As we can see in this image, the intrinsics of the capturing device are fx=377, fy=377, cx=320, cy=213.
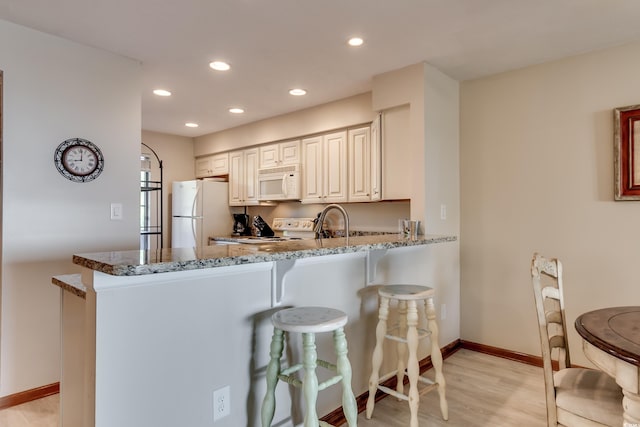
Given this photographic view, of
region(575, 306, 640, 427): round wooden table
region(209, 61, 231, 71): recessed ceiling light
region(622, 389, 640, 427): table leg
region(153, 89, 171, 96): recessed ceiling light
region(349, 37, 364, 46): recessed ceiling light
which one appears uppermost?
region(153, 89, 171, 96): recessed ceiling light

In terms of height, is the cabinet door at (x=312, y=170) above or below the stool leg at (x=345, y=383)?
above

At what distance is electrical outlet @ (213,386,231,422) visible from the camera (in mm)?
1583

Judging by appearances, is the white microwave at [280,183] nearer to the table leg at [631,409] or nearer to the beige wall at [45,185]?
the beige wall at [45,185]

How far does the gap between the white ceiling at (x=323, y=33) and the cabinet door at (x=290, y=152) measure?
40.9 inches

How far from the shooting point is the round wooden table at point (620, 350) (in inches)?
44.8

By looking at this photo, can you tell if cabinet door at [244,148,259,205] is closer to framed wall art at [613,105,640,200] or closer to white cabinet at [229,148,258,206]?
white cabinet at [229,148,258,206]

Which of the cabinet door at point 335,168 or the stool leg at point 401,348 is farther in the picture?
the cabinet door at point 335,168

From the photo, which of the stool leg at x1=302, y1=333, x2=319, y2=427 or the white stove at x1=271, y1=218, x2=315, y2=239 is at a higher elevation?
the white stove at x1=271, y1=218, x2=315, y2=239

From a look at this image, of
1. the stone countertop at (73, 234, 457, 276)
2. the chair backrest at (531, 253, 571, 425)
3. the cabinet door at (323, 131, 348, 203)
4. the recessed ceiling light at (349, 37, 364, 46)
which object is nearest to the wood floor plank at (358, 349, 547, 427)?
the chair backrest at (531, 253, 571, 425)

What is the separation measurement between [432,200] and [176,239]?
3672mm

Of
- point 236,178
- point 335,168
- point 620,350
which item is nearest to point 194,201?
point 236,178

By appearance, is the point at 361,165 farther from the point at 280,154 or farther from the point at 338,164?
the point at 280,154

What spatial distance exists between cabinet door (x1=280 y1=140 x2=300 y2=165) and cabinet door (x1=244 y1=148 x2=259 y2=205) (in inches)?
19.1

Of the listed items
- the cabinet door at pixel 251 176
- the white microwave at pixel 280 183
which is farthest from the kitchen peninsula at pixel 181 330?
A: the cabinet door at pixel 251 176
